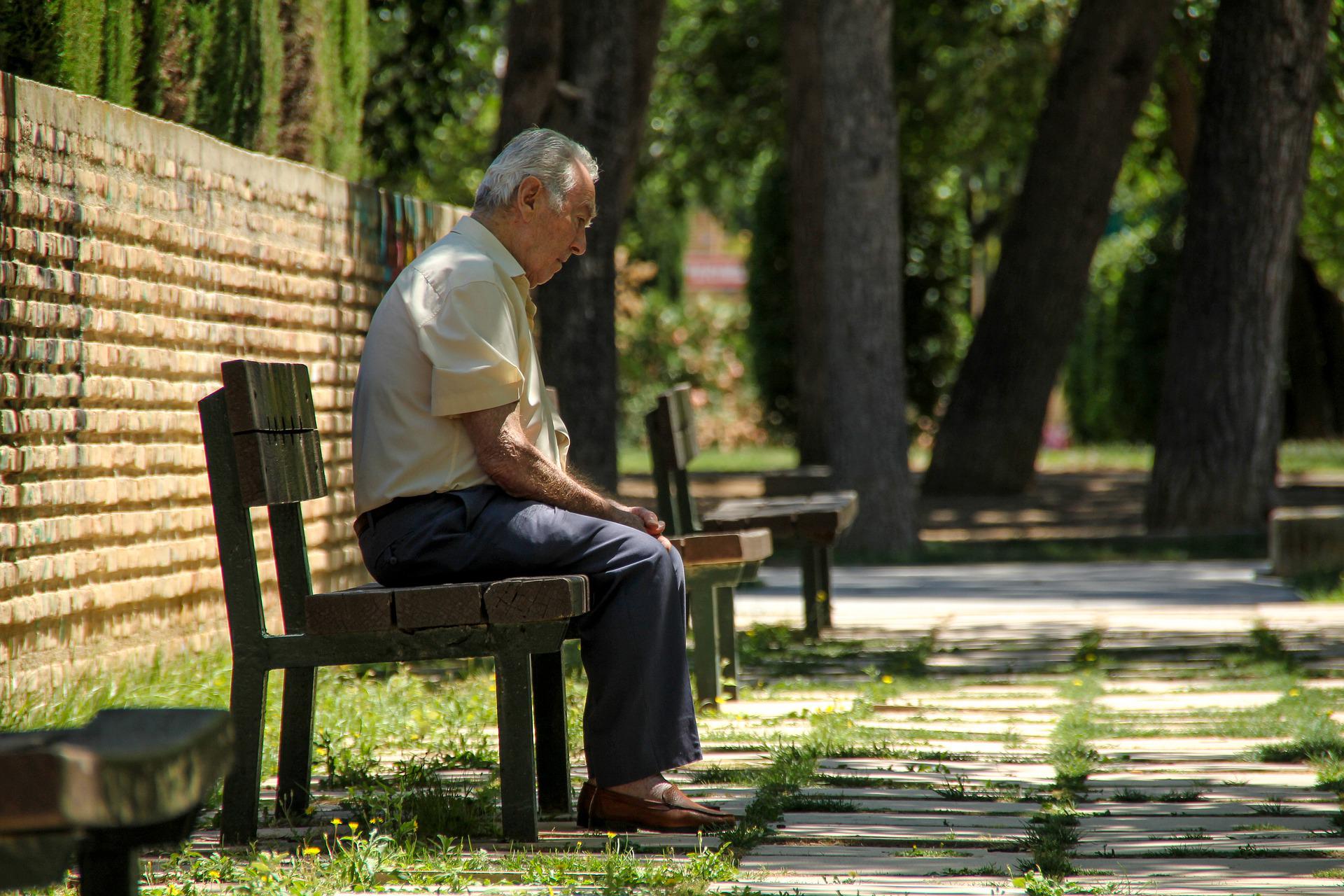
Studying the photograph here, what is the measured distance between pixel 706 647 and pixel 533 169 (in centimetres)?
198

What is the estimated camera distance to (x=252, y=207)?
21.1 ft

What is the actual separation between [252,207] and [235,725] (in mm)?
3346

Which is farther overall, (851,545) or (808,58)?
→ (808,58)

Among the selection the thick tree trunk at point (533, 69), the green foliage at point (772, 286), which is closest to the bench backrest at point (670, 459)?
the thick tree trunk at point (533, 69)

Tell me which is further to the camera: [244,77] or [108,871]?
[244,77]

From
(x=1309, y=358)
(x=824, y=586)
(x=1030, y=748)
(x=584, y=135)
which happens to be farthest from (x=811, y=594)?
(x=1309, y=358)

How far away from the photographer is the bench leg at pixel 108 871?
1.90 metres

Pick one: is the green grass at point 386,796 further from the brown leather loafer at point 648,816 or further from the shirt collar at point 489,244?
the shirt collar at point 489,244

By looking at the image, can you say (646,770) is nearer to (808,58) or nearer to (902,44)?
(808,58)

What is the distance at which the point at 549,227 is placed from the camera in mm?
3902

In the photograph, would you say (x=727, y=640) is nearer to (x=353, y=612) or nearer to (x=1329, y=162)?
(x=353, y=612)

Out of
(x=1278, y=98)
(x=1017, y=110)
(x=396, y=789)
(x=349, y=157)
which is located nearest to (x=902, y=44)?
(x=1017, y=110)

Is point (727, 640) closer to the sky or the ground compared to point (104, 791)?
closer to the ground

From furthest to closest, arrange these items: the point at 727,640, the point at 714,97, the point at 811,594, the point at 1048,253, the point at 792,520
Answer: the point at 714,97 → the point at 1048,253 → the point at 811,594 → the point at 792,520 → the point at 727,640
